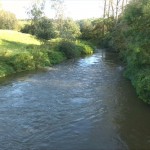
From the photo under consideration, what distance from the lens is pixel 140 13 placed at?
997 inches

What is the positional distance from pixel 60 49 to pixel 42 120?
3000 centimetres

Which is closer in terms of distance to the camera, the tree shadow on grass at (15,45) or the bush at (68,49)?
the tree shadow on grass at (15,45)

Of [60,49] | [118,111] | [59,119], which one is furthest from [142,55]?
[60,49]

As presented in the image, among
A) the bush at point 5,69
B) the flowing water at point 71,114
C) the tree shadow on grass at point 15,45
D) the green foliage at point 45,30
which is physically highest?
the green foliage at point 45,30

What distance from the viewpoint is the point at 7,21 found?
71.0 m

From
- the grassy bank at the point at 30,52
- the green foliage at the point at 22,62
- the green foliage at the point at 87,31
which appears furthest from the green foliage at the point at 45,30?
the green foliage at the point at 87,31

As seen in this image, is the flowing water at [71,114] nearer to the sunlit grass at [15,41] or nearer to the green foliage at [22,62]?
the green foliage at [22,62]

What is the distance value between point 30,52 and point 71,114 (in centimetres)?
1967

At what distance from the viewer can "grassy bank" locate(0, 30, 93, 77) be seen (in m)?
33.7

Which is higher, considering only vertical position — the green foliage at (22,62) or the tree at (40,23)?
the tree at (40,23)

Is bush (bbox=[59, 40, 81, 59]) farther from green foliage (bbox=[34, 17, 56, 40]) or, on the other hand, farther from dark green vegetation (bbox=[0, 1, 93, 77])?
green foliage (bbox=[34, 17, 56, 40])

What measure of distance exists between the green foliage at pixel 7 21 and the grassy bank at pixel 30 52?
1793 centimetres

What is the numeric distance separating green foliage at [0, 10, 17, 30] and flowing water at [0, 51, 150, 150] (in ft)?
137

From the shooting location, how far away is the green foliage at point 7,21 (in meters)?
70.1
